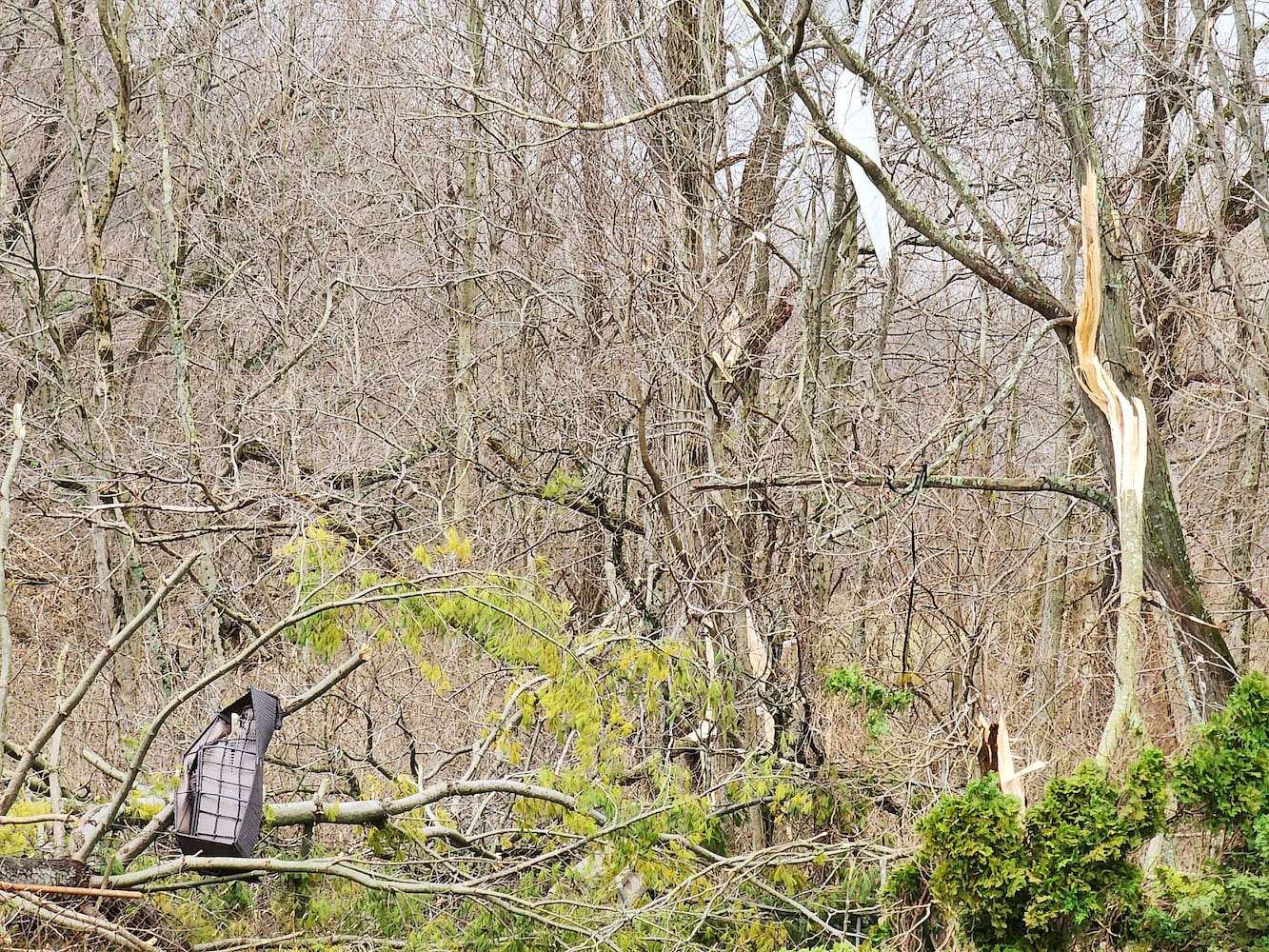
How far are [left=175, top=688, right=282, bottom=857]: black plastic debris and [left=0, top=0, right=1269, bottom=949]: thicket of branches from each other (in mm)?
205

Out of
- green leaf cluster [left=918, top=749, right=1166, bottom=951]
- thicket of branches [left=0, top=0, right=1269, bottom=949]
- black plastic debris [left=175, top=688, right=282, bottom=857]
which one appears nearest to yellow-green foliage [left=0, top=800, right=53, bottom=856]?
thicket of branches [left=0, top=0, right=1269, bottom=949]

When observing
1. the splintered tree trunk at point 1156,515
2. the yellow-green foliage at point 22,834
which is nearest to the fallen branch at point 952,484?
the splintered tree trunk at point 1156,515

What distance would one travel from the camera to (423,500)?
29.1 feet

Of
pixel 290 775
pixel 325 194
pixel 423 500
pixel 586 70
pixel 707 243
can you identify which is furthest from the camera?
pixel 325 194

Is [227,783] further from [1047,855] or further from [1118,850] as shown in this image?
[1118,850]

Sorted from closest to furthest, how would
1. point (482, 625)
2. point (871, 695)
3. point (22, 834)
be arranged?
1. point (22, 834)
2. point (482, 625)
3. point (871, 695)

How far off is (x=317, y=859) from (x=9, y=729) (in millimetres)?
4645

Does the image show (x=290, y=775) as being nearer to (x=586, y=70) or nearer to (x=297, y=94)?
(x=586, y=70)

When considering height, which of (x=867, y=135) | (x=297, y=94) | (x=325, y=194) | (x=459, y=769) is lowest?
(x=459, y=769)

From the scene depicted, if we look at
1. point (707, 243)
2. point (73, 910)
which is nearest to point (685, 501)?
point (707, 243)

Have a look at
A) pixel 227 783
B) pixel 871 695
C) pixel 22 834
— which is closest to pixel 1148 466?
pixel 871 695

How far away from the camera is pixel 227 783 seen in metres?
4.08

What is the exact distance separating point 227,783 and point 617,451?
3.84 meters

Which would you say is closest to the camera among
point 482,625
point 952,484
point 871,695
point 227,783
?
point 227,783
